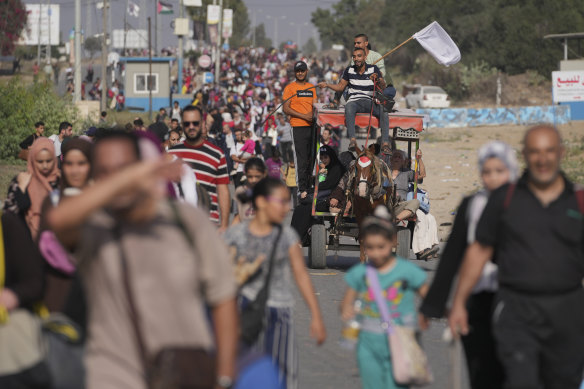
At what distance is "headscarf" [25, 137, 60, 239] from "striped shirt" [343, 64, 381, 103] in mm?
8350

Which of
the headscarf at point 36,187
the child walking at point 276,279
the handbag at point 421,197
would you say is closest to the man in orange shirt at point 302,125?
the handbag at point 421,197

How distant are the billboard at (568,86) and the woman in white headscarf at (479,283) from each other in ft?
154

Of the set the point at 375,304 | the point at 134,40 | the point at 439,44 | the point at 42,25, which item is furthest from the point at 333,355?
the point at 134,40

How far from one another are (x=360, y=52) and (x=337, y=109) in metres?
1.04

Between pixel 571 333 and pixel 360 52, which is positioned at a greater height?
pixel 360 52

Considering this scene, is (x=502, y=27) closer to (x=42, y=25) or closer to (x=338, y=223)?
(x=42, y=25)

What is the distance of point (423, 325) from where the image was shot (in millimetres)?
6684

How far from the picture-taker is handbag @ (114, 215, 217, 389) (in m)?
4.26

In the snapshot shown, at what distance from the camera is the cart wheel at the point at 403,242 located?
15875 mm

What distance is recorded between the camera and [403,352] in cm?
658

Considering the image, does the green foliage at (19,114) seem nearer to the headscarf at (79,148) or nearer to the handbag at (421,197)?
the handbag at (421,197)

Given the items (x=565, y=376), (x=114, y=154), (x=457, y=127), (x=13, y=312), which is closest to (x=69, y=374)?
(x=13, y=312)

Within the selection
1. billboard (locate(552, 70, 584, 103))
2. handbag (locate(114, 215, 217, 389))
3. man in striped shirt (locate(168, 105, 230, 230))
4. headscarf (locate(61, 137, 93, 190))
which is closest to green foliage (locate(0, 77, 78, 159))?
billboard (locate(552, 70, 584, 103))

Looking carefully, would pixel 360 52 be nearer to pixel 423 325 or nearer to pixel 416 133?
pixel 416 133
